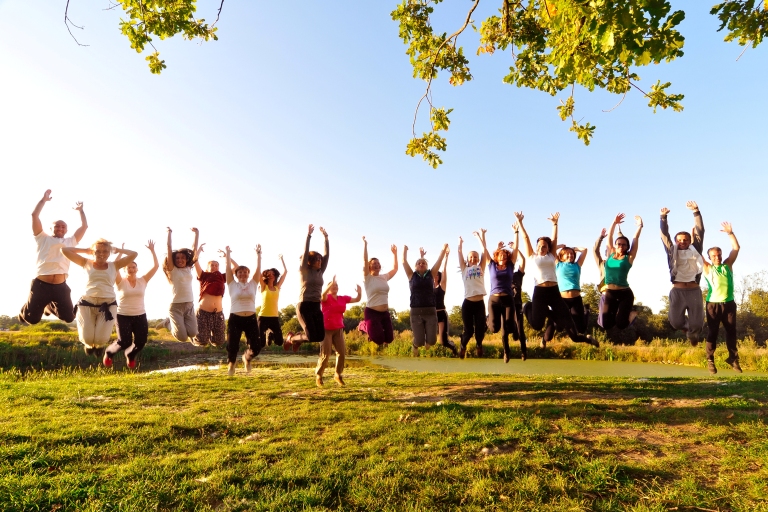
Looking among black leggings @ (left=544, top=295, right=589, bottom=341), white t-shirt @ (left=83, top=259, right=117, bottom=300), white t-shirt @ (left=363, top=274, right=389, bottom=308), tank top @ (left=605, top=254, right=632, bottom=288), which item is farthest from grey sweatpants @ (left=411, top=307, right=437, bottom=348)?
white t-shirt @ (left=83, top=259, right=117, bottom=300)

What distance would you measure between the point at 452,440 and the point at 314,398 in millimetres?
3515

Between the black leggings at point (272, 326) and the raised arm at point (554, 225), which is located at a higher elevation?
the raised arm at point (554, 225)

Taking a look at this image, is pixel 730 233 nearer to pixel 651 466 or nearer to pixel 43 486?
pixel 651 466

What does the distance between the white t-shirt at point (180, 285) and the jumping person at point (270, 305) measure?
1488 mm

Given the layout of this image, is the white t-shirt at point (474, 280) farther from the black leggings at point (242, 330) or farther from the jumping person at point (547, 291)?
the black leggings at point (242, 330)

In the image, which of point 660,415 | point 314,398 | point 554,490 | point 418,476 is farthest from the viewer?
point 314,398

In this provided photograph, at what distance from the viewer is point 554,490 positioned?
164 inches

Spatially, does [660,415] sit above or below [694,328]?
below

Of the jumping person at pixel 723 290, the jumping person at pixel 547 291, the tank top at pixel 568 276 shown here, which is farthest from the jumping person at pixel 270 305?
the jumping person at pixel 723 290

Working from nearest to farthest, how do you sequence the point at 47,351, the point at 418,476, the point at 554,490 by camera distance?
1. the point at 554,490
2. the point at 418,476
3. the point at 47,351

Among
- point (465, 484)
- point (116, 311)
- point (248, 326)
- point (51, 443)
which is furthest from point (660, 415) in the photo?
point (116, 311)

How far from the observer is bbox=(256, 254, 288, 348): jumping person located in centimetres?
976

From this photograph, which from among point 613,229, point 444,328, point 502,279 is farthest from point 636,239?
point 444,328

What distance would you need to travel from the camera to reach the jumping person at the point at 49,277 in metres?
7.69
